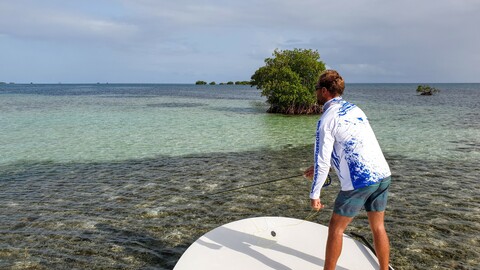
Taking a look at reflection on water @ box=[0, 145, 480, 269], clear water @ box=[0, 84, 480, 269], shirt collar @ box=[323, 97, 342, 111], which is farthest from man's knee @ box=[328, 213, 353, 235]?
reflection on water @ box=[0, 145, 480, 269]

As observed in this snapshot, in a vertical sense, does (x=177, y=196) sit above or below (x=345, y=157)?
below

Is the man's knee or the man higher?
the man

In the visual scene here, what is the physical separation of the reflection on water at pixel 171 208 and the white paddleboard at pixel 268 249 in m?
1.31

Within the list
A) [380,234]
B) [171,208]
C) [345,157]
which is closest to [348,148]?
[345,157]

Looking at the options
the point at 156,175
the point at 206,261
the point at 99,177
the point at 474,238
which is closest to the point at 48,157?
the point at 99,177

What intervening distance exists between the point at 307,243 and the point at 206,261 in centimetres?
202

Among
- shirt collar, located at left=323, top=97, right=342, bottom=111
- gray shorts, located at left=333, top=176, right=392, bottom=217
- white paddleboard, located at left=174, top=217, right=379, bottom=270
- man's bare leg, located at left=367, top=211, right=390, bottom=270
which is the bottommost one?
white paddleboard, located at left=174, top=217, right=379, bottom=270

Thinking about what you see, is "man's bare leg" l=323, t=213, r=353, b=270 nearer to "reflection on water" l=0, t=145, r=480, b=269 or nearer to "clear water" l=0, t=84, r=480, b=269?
"clear water" l=0, t=84, r=480, b=269

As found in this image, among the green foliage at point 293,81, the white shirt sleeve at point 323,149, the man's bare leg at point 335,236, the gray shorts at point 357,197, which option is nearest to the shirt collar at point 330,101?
Answer: the white shirt sleeve at point 323,149

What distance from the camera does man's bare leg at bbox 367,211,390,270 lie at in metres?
4.78

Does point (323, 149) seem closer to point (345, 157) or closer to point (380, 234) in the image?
point (345, 157)

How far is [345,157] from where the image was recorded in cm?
446

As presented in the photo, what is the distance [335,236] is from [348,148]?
4.19 feet

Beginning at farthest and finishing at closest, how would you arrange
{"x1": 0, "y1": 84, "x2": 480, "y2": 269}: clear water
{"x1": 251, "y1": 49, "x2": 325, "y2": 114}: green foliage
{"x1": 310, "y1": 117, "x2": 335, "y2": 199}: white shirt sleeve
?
{"x1": 251, "y1": 49, "x2": 325, "y2": 114}: green foliage, {"x1": 0, "y1": 84, "x2": 480, "y2": 269}: clear water, {"x1": 310, "y1": 117, "x2": 335, "y2": 199}: white shirt sleeve
